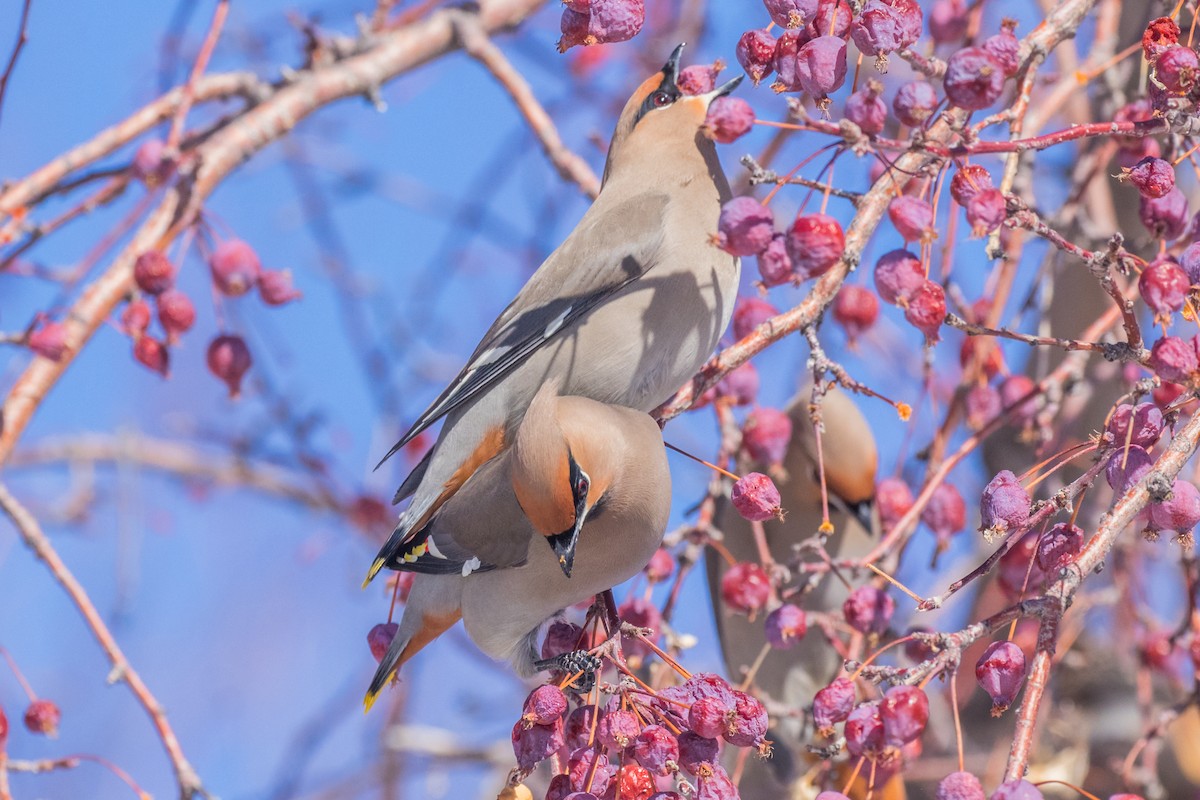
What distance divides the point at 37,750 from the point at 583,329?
15.2ft

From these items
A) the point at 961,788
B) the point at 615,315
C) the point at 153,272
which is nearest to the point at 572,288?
the point at 615,315

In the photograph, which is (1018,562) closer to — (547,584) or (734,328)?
(734,328)

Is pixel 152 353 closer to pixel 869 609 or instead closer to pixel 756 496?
pixel 756 496

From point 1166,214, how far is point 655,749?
0.95m

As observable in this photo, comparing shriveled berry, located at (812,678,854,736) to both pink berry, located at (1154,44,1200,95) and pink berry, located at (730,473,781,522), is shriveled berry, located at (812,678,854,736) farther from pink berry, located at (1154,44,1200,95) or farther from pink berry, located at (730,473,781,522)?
pink berry, located at (1154,44,1200,95)

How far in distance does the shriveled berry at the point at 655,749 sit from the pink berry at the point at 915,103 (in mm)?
728

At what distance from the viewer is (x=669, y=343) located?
2.17m

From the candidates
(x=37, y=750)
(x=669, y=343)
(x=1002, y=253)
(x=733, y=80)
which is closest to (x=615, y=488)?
(x=669, y=343)

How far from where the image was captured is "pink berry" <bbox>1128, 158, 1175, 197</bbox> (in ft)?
4.83

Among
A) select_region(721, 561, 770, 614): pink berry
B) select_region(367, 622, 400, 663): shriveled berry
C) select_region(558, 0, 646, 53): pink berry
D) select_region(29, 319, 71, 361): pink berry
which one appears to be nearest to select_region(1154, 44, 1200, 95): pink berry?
select_region(558, 0, 646, 53): pink berry

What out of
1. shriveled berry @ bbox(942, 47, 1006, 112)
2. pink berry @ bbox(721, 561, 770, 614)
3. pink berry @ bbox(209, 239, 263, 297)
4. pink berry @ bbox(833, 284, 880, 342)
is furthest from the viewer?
pink berry @ bbox(209, 239, 263, 297)

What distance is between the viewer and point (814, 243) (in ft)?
4.75

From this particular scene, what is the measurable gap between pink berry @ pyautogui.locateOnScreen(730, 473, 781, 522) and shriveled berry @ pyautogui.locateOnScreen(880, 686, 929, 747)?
42cm

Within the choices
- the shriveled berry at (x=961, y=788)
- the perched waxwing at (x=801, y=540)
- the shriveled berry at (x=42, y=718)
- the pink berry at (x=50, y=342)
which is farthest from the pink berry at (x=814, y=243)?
the shriveled berry at (x=42, y=718)
